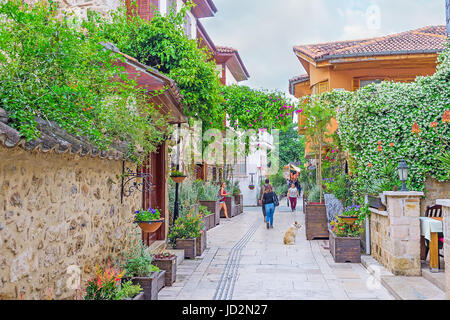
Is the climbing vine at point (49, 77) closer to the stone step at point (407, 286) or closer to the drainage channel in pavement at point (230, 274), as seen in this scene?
the drainage channel in pavement at point (230, 274)

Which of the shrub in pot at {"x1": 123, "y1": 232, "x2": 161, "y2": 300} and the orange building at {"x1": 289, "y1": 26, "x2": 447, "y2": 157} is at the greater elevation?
the orange building at {"x1": 289, "y1": 26, "x2": 447, "y2": 157}

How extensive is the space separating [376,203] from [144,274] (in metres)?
4.33

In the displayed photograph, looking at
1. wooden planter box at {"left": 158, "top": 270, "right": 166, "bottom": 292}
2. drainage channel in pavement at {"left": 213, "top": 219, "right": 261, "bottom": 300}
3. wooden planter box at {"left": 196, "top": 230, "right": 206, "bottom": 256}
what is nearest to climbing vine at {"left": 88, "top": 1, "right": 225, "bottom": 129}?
wooden planter box at {"left": 196, "top": 230, "right": 206, "bottom": 256}

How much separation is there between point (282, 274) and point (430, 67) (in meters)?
10.6

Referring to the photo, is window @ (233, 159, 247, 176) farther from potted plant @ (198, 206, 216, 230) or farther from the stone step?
the stone step

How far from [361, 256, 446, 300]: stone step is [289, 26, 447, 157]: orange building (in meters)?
7.33

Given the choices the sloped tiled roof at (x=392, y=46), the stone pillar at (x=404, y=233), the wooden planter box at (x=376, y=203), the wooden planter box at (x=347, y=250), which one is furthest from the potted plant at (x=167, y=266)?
the sloped tiled roof at (x=392, y=46)

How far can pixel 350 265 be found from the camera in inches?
291

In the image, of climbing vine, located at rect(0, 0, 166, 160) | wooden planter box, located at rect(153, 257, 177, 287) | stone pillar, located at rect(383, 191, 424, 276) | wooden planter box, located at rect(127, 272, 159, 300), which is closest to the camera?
climbing vine, located at rect(0, 0, 166, 160)

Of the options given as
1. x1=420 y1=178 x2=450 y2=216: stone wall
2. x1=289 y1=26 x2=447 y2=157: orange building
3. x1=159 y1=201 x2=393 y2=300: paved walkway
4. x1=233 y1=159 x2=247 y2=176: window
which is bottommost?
x1=159 y1=201 x2=393 y2=300: paved walkway

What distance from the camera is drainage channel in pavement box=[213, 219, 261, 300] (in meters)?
5.56

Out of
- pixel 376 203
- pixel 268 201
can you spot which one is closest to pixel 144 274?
pixel 376 203

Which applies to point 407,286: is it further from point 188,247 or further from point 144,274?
point 188,247

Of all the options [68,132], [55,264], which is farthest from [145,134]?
[55,264]
